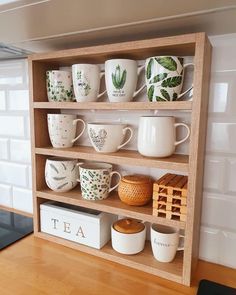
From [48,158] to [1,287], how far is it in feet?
1.26

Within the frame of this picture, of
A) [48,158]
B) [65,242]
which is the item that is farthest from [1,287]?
[48,158]

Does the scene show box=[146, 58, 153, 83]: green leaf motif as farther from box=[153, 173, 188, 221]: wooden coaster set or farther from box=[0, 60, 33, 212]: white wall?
box=[0, 60, 33, 212]: white wall

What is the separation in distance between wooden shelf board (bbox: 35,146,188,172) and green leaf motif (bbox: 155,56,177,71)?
0.22 meters

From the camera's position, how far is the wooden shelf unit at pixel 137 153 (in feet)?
1.87

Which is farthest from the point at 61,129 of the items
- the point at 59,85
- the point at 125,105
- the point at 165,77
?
the point at 165,77

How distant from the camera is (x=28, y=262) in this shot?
71cm

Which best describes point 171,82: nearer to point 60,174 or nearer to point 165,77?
point 165,77

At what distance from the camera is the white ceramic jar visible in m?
0.71

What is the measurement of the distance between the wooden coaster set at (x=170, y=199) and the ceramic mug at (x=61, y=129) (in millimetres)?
309

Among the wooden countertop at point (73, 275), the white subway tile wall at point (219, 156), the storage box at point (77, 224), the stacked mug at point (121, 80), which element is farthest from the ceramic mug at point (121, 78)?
the wooden countertop at point (73, 275)

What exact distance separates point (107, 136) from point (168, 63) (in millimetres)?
240

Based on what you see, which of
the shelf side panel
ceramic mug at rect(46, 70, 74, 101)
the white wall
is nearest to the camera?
the shelf side panel

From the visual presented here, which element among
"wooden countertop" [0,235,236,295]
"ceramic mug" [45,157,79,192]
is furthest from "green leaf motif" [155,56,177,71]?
"wooden countertop" [0,235,236,295]

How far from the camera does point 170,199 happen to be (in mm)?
628
